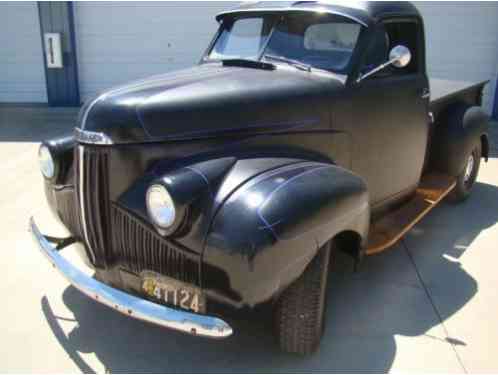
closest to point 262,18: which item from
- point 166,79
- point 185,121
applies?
point 166,79

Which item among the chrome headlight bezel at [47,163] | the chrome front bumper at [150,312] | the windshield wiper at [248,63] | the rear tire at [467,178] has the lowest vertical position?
the rear tire at [467,178]

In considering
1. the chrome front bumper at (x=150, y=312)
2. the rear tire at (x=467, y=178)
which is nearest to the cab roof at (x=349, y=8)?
the rear tire at (x=467, y=178)

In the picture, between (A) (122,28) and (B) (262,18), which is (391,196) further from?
(A) (122,28)

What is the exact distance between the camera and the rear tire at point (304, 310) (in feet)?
7.91

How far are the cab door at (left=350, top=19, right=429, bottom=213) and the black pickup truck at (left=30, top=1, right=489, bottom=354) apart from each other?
1 cm

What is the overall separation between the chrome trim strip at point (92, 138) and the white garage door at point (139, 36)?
753cm

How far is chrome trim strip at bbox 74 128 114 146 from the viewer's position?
7.86ft

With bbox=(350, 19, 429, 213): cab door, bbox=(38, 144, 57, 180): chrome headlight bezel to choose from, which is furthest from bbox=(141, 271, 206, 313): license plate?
bbox=(350, 19, 429, 213): cab door

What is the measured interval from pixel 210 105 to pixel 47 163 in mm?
1102

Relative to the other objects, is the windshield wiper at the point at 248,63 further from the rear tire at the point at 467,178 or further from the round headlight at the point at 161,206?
the rear tire at the point at 467,178

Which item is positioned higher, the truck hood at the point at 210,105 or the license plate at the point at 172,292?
the truck hood at the point at 210,105

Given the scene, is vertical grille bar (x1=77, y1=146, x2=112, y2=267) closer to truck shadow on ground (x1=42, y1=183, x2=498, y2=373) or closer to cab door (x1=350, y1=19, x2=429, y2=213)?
truck shadow on ground (x1=42, y1=183, x2=498, y2=373)

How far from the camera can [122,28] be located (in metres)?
9.77

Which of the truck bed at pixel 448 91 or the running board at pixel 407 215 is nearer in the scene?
the running board at pixel 407 215
